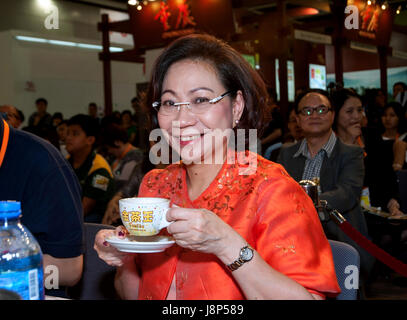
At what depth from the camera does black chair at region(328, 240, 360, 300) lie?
144 cm

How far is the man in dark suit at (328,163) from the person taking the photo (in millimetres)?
2740

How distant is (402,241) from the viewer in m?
3.45

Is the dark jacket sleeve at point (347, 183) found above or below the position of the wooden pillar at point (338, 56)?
below

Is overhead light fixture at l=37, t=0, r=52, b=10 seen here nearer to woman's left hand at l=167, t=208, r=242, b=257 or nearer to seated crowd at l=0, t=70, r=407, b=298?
seated crowd at l=0, t=70, r=407, b=298

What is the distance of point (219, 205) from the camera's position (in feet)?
4.52

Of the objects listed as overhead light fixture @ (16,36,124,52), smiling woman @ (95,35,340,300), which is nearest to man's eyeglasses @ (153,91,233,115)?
smiling woman @ (95,35,340,300)

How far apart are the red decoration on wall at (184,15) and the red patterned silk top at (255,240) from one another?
20.3ft

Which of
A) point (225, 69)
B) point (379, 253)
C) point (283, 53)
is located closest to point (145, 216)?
point (225, 69)

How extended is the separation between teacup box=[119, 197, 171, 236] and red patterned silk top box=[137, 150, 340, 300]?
0.27 meters

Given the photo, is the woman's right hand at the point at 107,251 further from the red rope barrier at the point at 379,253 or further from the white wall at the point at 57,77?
the white wall at the point at 57,77

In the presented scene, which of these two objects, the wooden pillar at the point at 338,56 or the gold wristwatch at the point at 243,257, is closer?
the gold wristwatch at the point at 243,257

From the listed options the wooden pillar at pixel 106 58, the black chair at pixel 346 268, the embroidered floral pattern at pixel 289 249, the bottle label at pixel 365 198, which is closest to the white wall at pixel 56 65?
the wooden pillar at pixel 106 58

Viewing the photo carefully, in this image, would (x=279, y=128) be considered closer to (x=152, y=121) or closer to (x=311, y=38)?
(x=311, y=38)

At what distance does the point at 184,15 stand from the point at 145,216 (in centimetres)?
674
